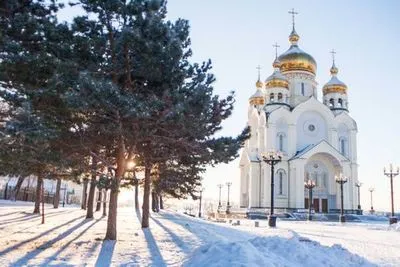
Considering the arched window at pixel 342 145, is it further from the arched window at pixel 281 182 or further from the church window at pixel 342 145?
the arched window at pixel 281 182

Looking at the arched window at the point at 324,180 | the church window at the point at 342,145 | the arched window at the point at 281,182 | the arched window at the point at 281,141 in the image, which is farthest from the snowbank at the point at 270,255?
the church window at the point at 342,145

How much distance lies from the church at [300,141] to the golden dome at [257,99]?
3684mm

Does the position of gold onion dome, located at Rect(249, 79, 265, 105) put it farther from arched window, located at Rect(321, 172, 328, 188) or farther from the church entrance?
arched window, located at Rect(321, 172, 328, 188)

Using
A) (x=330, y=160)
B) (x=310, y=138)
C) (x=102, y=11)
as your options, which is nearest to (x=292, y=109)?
(x=310, y=138)

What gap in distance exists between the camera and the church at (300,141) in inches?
1854

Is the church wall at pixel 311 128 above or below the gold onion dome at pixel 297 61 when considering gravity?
below

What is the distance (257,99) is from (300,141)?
11.6m

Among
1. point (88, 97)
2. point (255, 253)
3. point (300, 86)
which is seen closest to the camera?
point (255, 253)

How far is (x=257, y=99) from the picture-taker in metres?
59.7

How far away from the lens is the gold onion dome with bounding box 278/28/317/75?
53.9 metres

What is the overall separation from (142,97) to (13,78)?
3.31 metres

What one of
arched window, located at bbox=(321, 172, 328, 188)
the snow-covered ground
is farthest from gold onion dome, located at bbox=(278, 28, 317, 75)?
the snow-covered ground

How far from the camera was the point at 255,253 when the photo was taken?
7918mm

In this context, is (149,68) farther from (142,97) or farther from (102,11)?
(102,11)
